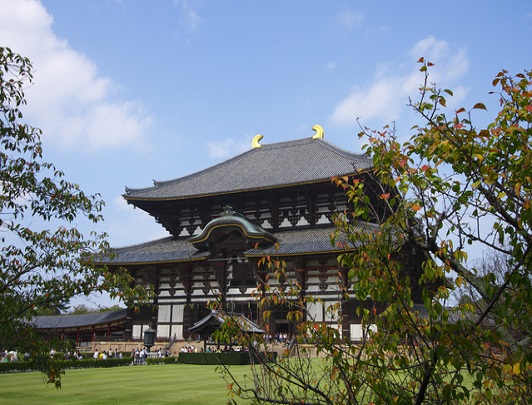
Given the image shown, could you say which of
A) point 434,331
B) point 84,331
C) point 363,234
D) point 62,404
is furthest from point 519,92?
point 84,331

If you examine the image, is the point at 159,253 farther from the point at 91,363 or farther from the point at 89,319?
the point at 89,319

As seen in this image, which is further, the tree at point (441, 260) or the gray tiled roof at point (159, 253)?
the gray tiled roof at point (159, 253)

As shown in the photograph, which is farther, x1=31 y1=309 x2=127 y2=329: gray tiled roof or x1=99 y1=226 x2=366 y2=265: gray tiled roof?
x1=31 y1=309 x2=127 y2=329: gray tiled roof

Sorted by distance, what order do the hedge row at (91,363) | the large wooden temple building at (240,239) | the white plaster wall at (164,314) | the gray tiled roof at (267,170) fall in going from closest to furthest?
1. the hedge row at (91,363)
2. the large wooden temple building at (240,239)
3. the gray tiled roof at (267,170)
4. the white plaster wall at (164,314)

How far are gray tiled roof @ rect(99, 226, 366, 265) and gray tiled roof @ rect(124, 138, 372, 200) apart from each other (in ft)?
11.7

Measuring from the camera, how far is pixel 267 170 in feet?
130

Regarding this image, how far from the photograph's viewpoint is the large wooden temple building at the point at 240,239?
31.4 meters

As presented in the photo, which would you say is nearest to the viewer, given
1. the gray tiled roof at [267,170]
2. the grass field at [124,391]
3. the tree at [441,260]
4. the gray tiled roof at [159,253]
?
the tree at [441,260]

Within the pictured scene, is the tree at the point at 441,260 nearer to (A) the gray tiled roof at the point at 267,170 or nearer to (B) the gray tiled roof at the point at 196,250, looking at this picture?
(B) the gray tiled roof at the point at 196,250

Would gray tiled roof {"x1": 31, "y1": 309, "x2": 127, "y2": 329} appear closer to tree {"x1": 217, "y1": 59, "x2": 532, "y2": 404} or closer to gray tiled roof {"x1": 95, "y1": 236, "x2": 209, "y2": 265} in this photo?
gray tiled roof {"x1": 95, "y1": 236, "x2": 209, "y2": 265}

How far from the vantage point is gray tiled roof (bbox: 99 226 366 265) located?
98.0ft

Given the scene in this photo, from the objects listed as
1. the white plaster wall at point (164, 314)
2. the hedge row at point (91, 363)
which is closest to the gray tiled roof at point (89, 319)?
the white plaster wall at point (164, 314)

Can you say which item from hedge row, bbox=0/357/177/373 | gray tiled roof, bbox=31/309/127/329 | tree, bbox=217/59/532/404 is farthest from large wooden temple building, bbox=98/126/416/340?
tree, bbox=217/59/532/404

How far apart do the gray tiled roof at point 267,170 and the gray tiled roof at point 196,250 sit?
3.57 m
